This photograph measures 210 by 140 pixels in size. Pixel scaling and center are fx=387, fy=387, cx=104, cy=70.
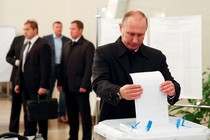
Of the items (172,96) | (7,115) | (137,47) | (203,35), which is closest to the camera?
(172,96)

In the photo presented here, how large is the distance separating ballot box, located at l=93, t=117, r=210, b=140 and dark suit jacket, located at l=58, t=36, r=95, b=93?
9.20ft

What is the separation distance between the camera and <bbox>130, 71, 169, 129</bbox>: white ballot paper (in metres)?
1.72

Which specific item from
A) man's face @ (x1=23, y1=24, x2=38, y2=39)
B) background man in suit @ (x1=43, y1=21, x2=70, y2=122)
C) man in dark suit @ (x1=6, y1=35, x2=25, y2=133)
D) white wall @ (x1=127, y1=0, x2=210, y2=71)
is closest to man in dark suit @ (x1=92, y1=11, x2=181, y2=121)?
white wall @ (x1=127, y1=0, x2=210, y2=71)

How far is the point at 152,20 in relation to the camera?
10.9 ft

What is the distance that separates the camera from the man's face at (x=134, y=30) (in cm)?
197

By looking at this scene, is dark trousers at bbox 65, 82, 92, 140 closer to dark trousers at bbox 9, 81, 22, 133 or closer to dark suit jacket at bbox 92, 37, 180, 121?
dark trousers at bbox 9, 81, 22, 133

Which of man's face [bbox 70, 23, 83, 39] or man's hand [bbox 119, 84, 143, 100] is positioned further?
man's face [bbox 70, 23, 83, 39]

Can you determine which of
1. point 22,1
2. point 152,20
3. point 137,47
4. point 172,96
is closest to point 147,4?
point 152,20

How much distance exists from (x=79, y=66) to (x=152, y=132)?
3.08 m

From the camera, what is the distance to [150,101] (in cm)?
175

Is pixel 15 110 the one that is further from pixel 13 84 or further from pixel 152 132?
pixel 152 132

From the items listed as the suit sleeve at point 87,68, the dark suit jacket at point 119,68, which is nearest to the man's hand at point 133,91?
the dark suit jacket at point 119,68

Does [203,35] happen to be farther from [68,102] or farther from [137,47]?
[68,102]

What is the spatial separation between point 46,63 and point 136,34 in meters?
2.84
